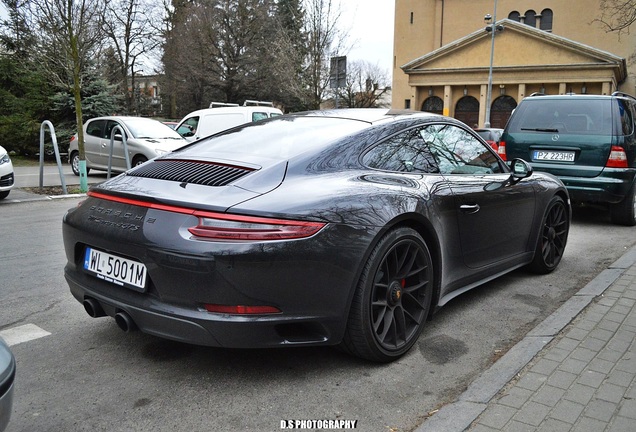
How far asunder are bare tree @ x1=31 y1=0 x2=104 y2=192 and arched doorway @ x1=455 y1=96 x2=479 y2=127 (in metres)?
39.1

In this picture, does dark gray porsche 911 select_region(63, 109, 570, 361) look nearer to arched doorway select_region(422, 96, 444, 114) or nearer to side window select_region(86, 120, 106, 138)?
side window select_region(86, 120, 106, 138)

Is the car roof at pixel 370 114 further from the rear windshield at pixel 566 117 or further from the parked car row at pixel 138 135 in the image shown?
the parked car row at pixel 138 135

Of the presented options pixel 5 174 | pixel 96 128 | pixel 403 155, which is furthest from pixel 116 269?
pixel 96 128

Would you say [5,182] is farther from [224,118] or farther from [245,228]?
[245,228]

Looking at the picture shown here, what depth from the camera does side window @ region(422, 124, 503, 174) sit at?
402 centimetres

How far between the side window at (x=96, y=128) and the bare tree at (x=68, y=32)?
1.65 metres

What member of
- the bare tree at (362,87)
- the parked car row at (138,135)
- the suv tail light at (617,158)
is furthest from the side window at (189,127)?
the bare tree at (362,87)

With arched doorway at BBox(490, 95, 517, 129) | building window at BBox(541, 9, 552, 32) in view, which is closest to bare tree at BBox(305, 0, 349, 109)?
Result: arched doorway at BBox(490, 95, 517, 129)

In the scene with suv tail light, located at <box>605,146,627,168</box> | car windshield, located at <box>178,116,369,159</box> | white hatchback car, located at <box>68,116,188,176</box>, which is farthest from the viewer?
white hatchback car, located at <box>68,116,188,176</box>

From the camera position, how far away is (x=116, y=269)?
302cm

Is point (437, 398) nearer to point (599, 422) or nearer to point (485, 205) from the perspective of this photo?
point (599, 422)

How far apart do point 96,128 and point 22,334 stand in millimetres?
12072

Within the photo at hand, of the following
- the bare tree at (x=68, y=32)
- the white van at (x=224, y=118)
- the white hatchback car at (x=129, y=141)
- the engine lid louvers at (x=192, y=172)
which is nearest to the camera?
the engine lid louvers at (x=192, y=172)

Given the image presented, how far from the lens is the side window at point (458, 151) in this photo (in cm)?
402
